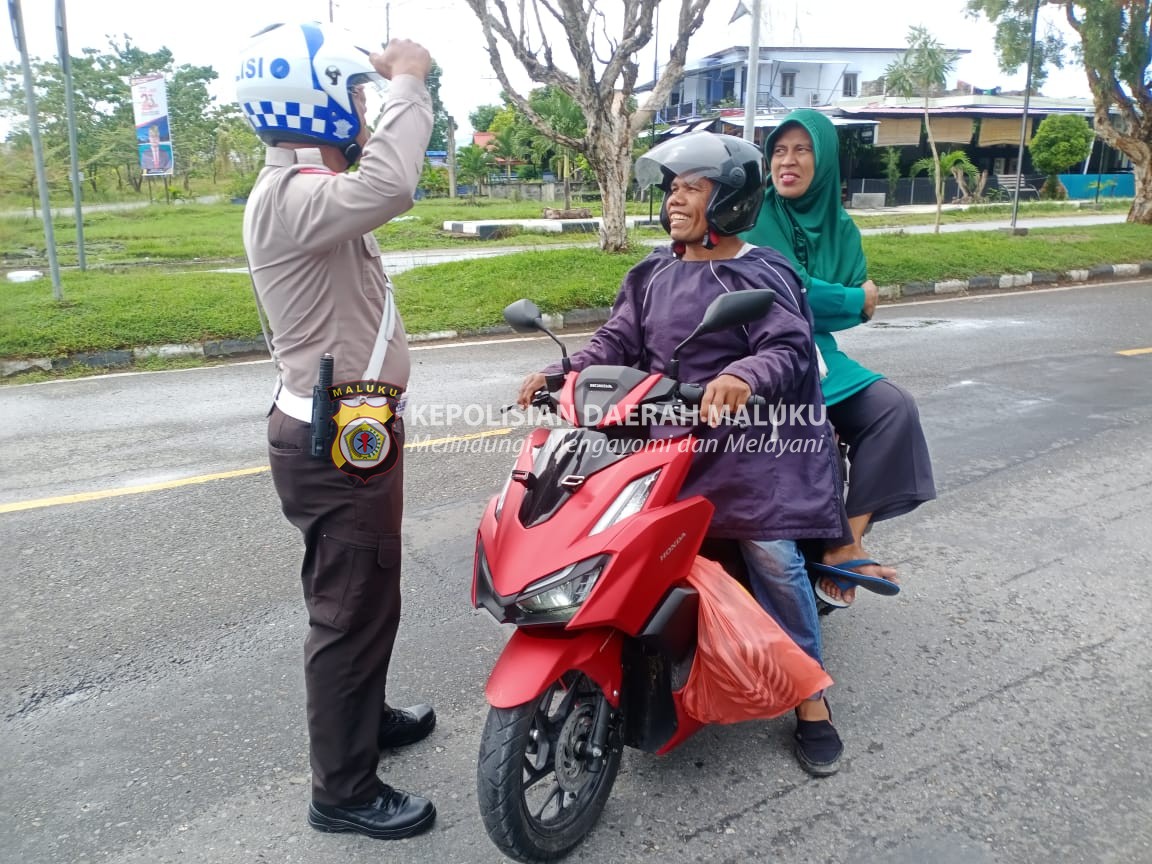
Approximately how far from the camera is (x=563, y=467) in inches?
84.5

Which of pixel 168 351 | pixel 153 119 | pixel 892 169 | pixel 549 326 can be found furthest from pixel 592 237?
pixel 892 169

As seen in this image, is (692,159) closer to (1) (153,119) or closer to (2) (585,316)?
(2) (585,316)

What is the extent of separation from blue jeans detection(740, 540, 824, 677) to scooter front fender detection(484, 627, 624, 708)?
0.53m

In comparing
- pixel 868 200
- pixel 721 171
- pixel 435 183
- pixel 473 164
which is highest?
pixel 473 164

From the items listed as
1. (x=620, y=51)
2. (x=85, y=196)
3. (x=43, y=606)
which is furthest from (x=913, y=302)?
(x=85, y=196)

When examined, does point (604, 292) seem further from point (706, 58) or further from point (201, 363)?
point (706, 58)

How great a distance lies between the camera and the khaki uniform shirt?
1.94 metres

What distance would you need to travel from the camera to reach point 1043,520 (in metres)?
4.33

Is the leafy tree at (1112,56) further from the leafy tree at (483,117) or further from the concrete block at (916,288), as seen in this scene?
the leafy tree at (483,117)

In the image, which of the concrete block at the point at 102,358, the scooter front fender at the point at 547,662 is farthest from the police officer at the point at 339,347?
the concrete block at the point at 102,358

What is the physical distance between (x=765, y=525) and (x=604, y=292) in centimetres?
851

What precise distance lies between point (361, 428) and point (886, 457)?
1.77m

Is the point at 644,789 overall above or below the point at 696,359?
below

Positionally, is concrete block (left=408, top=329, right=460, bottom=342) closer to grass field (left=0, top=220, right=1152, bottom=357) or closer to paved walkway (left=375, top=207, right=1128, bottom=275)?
grass field (left=0, top=220, right=1152, bottom=357)
